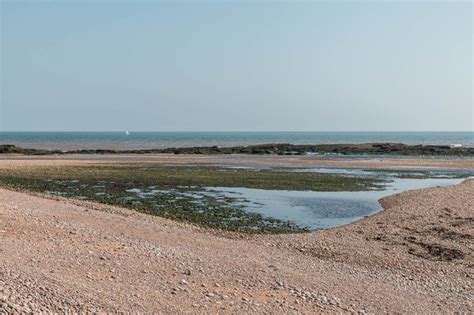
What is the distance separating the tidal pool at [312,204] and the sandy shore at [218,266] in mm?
2221

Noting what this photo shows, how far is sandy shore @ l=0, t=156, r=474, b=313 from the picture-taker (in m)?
9.78

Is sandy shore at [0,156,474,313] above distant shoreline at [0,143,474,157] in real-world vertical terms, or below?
below

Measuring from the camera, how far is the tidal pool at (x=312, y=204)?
2181 centimetres

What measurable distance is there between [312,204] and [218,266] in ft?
45.3

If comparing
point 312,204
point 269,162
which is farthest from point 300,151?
point 312,204

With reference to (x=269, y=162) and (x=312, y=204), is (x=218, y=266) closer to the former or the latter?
(x=312, y=204)

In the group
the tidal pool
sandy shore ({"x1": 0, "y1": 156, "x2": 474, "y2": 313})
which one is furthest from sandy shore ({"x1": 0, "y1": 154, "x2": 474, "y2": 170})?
sandy shore ({"x1": 0, "y1": 156, "x2": 474, "y2": 313})

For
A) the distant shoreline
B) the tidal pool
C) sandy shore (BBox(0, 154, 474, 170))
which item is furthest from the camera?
the distant shoreline

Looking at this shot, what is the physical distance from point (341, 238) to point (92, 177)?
78.4 feet

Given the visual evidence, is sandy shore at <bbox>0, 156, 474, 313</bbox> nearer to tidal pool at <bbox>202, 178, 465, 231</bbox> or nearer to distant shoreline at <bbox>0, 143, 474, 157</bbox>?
tidal pool at <bbox>202, 178, 465, 231</bbox>

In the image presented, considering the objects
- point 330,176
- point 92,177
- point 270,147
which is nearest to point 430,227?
point 330,176

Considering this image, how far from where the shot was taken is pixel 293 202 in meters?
26.4

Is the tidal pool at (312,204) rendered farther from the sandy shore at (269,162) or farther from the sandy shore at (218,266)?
the sandy shore at (269,162)

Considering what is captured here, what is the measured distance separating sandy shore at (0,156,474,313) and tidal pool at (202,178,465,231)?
87.4 inches
